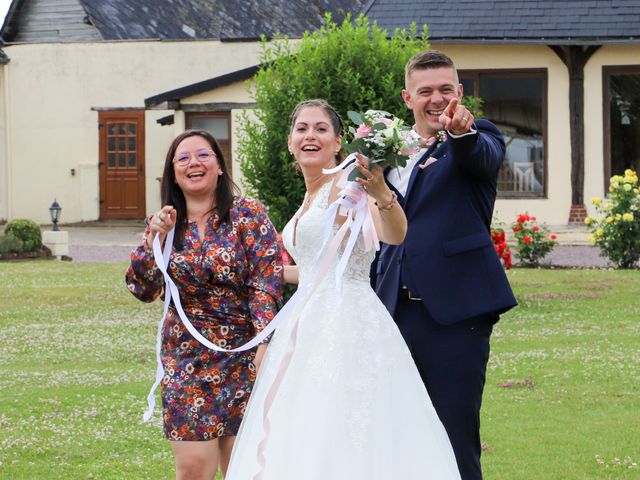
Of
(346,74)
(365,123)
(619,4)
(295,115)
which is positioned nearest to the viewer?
(365,123)

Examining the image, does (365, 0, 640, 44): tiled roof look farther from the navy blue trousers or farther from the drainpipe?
the navy blue trousers

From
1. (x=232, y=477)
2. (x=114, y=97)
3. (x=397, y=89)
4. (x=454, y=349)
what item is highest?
(x=114, y=97)

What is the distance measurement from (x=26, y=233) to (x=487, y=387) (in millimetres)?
14955

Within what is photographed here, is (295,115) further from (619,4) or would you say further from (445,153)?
(619,4)

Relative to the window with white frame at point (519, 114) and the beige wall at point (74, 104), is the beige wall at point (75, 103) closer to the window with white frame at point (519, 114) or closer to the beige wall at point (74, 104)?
the beige wall at point (74, 104)

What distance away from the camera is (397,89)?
36.9 ft

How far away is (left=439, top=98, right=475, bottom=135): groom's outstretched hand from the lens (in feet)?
14.0

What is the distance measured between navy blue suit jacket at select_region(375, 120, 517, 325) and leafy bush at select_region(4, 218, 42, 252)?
18.9 metres

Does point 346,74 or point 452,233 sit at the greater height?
point 346,74

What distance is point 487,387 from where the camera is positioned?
9.41 m

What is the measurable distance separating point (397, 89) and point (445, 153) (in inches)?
262

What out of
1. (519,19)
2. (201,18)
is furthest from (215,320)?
(201,18)

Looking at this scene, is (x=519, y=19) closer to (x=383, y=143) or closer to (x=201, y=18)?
(x=201, y=18)

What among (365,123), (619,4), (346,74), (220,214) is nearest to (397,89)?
(346,74)
